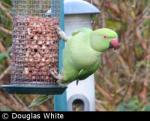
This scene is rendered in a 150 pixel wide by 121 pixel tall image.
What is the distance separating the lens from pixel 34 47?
6.03 meters

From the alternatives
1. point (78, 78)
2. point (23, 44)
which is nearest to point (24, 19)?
point (23, 44)

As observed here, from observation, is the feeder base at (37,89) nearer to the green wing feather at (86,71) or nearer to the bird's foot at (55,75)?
the bird's foot at (55,75)

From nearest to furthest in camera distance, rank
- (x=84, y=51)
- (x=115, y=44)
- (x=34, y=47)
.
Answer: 1. (x=115, y=44)
2. (x=84, y=51)
3. (x=34, y=47)

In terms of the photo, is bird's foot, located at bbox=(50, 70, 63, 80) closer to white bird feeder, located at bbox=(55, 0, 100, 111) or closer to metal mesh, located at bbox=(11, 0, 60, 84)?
metal mesh, located at bbox=(11, 0, 60, 84)

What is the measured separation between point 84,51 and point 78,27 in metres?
0.76

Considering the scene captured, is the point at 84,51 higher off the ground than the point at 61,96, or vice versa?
the point at 84,51

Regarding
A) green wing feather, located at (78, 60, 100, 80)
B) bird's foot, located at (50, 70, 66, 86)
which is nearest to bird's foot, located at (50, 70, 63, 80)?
bird's foot, located at (50, 70, 66, 86)

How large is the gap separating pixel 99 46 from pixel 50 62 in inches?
17.6

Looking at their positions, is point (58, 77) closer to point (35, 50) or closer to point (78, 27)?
point (35, 50)

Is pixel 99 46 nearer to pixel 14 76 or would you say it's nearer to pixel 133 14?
pixel 14 76

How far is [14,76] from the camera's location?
6133 mm

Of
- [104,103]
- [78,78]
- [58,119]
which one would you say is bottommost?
[104,103]

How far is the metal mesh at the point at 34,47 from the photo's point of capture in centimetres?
602

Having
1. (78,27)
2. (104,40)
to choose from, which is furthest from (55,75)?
(78,27)
